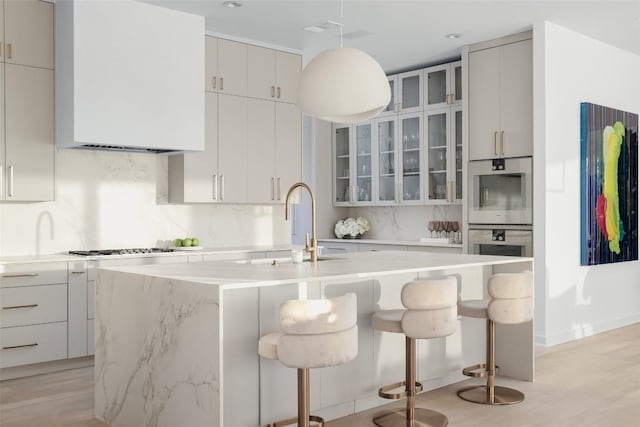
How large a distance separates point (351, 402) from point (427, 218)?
406 centimetres

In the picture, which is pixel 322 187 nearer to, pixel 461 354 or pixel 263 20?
pixel 263 20

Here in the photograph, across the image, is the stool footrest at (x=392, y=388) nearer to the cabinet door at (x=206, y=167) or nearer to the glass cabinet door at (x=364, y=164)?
the cabinet door at (x=206, y=167)

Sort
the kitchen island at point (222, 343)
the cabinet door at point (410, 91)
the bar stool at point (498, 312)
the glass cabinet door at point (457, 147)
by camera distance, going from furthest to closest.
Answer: the cabinet door at point (410, 91), the glass cabinet door at point (457, 147), the bar stool at point (498, 312), the kitchen island at point (222, 343)

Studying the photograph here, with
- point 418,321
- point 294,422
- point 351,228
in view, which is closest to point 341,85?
point 418,321

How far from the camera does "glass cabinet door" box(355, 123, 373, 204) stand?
303 inches

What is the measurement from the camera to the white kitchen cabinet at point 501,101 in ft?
19.3

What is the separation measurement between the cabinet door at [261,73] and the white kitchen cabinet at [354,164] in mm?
1653

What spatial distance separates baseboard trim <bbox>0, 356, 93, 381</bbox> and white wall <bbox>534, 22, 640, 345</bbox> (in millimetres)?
3695

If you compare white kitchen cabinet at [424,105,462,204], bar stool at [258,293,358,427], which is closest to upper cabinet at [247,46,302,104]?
white kitchen cabinet at [424,105,462,204]

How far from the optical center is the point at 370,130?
769 cm

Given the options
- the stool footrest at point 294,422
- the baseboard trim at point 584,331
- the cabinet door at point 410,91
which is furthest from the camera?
the cabinet door at point 410,91

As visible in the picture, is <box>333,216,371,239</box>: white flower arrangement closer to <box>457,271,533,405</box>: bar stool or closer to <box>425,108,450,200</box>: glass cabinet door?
<box>425,108,450,200</box>: glass cabinet door

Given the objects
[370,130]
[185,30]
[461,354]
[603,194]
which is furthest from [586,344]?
[185,30]

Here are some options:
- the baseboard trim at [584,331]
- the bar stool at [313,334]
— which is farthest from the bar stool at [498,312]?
the baseboard trim at [584,331]
